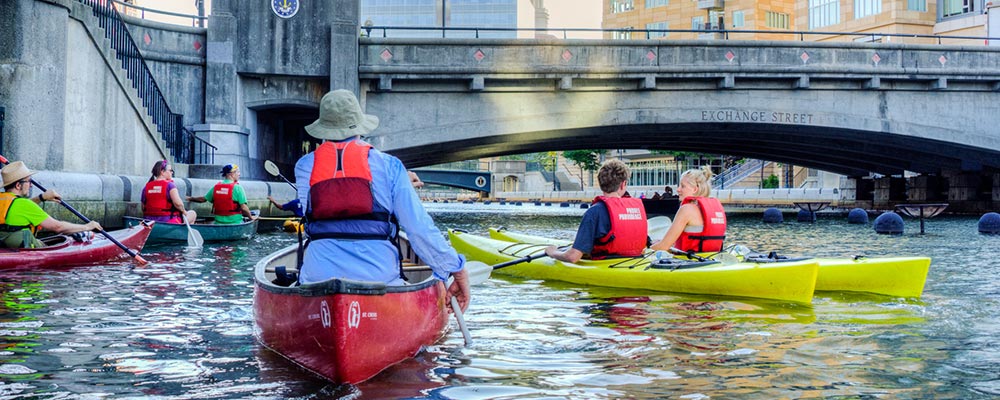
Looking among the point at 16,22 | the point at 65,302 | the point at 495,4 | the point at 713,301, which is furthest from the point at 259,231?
the point at 495,4

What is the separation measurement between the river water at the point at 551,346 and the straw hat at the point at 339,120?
1.36m

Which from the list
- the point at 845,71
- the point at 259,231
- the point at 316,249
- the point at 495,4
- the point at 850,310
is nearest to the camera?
the point at 316,249

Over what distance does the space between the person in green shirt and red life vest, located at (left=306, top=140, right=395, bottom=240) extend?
12410 millimetres

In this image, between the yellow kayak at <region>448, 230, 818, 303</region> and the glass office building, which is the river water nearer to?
the yellow kayak at <region>448, 230, 818, 303</region>

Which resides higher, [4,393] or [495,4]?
[495,4]

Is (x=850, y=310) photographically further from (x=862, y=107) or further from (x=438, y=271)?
(x=862, y=107)

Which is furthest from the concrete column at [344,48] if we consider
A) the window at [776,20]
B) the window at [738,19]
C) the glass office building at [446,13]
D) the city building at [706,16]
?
the glass office building at [446,13]

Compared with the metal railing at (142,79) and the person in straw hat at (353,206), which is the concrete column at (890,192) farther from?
the person in straw hat at (353,206)

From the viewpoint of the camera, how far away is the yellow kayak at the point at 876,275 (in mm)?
8914

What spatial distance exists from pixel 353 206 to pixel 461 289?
105cm

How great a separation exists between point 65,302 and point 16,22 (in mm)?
8458

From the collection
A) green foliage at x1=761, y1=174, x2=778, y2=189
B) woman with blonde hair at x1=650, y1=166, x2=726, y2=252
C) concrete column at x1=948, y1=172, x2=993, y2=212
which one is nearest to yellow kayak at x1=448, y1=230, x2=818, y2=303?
woman with blonde hair at x1=650, y1=166, x2=726, y2=252

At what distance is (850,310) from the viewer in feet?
27.0

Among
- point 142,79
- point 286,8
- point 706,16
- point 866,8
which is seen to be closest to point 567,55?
point 286,8
